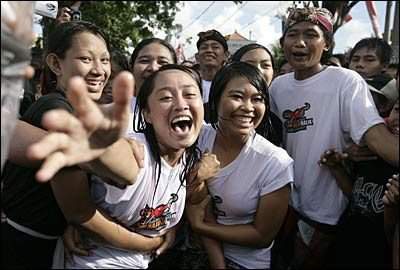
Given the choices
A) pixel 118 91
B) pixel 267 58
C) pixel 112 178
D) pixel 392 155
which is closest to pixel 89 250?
pixel 112 178

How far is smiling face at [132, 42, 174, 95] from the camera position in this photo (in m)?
3.27

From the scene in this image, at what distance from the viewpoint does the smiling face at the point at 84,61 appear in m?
2.20

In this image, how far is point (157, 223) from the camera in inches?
77.7

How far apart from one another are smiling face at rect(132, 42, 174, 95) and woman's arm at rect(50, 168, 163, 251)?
1553mm

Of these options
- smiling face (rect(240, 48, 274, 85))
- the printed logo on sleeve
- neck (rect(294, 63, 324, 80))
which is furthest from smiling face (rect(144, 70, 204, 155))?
smiling face (rect(240, 48, 274, 85))

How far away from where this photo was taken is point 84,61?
2207 mm

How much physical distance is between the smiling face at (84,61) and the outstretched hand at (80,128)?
2.95ft

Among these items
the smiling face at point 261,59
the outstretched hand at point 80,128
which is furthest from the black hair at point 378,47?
the outstretched hand at point 80,128

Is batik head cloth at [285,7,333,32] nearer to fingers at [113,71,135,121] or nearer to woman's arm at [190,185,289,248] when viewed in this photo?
woman's arm at [190,185,289,248]

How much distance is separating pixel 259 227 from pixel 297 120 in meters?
0.71

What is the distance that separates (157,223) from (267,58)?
1.96 metres

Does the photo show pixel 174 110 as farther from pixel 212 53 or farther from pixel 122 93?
pixel 212 53

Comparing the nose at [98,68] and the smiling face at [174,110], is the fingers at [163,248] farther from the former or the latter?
the nose at [98,68]

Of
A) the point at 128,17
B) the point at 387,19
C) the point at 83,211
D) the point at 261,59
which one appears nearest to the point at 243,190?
the point at 83,211
